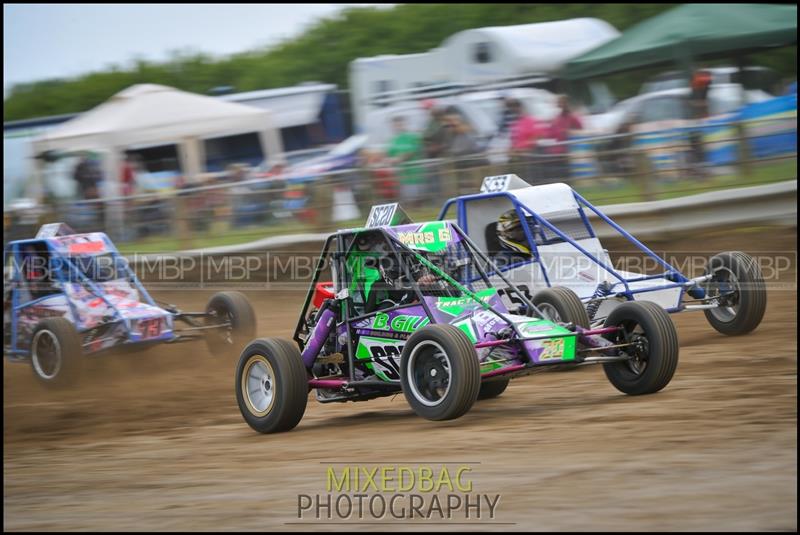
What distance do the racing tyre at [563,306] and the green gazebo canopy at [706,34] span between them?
7.53 metres

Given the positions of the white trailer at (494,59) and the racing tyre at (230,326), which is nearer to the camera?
the racing tyre at (230,326)

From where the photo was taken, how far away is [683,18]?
15297mm

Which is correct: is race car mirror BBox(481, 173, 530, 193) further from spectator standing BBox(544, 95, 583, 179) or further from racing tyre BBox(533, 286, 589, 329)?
spectator standing BBox(544, 95, 583, 179)

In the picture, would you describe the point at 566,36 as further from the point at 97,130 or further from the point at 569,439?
the point at 569,439

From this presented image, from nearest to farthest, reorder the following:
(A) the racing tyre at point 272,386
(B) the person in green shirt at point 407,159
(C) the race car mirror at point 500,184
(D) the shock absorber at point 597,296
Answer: (A) the racing tyre at point 272,386
(D) the shock absorber at point 597,296
(C) the race car mirror at point 500,184
(B) the person in green shirt at point 407,159

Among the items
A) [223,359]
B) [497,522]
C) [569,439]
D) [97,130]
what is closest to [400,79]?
[97,130]

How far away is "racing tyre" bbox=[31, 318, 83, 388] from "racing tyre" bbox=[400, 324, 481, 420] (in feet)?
15.5

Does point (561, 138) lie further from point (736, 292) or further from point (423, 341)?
point (423, 341)

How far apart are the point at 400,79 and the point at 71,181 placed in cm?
612

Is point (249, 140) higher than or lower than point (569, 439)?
higher

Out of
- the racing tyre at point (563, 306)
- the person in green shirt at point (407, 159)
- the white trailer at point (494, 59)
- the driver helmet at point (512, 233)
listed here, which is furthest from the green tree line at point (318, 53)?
the racing tyre at point (563, 306)

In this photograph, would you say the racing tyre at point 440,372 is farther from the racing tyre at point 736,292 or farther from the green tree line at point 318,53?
the green tree line at point 318,53

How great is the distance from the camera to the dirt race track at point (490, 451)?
15.7ft

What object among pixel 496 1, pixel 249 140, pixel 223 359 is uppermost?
pixel 496 1
